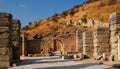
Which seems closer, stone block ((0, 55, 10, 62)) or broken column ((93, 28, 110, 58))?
stone block ((0, 55, 10, 62))

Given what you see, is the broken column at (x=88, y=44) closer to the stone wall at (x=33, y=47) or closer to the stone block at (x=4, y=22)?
the stone block at (x=4, y=22)

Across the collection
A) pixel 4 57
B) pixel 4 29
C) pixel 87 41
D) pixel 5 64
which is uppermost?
pixel 4 29

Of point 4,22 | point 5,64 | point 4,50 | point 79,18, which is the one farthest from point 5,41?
point 79,18

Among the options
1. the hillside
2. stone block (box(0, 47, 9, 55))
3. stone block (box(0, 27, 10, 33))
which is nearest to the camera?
stone block (box(0, 47, 9, 55))

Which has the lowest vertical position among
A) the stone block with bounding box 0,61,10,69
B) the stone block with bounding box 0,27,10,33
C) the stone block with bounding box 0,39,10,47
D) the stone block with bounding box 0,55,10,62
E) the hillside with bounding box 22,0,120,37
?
the stone block with bounding box 0,61,10,69

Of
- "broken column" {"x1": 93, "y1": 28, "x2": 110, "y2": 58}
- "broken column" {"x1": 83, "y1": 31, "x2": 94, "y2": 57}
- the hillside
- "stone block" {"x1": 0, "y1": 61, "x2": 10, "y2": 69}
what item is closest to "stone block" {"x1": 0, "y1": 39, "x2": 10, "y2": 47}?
"stone block" {"x1": 0, "y1": 61, "x2": 10, "y2": 69}

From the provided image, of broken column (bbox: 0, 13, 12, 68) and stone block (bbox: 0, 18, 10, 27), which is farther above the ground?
stone block (bbox: 0, 18, 10, 27)

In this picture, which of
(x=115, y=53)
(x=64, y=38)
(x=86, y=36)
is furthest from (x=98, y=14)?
(x=115, y=53)

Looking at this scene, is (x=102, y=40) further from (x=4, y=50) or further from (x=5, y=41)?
(x=4, y=50)

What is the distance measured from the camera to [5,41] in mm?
16312

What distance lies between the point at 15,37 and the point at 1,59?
768 cm

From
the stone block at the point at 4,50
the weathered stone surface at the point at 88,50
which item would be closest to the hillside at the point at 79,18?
the weathered stone surface at the point at 88,50

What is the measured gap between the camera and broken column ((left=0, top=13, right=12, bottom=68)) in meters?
16.0

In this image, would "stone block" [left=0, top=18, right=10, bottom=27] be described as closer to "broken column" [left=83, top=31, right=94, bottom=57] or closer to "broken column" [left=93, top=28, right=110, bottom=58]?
"broken column" [left=93, top=28, right=110, bottom=58]
